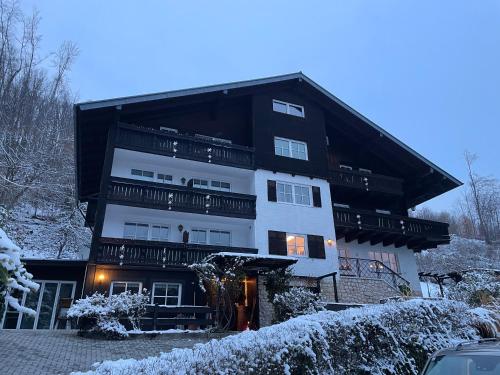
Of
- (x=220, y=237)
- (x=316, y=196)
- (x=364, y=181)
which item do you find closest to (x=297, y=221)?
(x=316, y=196)

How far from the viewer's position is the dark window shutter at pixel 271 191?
2250 cm

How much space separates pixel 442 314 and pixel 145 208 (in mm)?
13811

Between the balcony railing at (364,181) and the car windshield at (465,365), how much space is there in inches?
758

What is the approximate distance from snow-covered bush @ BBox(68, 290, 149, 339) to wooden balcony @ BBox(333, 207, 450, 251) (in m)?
13.2

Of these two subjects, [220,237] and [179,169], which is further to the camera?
[179,169]

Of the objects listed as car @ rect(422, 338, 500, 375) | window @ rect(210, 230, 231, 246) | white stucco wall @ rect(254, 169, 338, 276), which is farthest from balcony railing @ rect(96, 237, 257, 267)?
car @ rect(422, 338, 500, 375)

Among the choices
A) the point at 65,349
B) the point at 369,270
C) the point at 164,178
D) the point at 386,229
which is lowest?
the point at 65,349

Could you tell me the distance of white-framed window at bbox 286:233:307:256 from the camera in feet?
71.4

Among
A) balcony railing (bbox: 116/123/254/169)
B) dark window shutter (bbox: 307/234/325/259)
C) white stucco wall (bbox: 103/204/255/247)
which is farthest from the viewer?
dark window shutter (bbox: 307/234/325/259)

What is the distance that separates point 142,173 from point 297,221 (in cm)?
905

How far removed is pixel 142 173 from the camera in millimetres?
21531

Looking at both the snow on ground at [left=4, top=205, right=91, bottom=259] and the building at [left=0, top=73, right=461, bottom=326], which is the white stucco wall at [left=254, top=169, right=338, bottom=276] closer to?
the building at [left=0, top=73, right=461, bottom=326]

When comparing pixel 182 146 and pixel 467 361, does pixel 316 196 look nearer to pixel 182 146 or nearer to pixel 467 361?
pixel 182 146

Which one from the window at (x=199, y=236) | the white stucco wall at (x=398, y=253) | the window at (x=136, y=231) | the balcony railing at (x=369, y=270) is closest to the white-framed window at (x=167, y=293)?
the window at (x=136, y=231)
